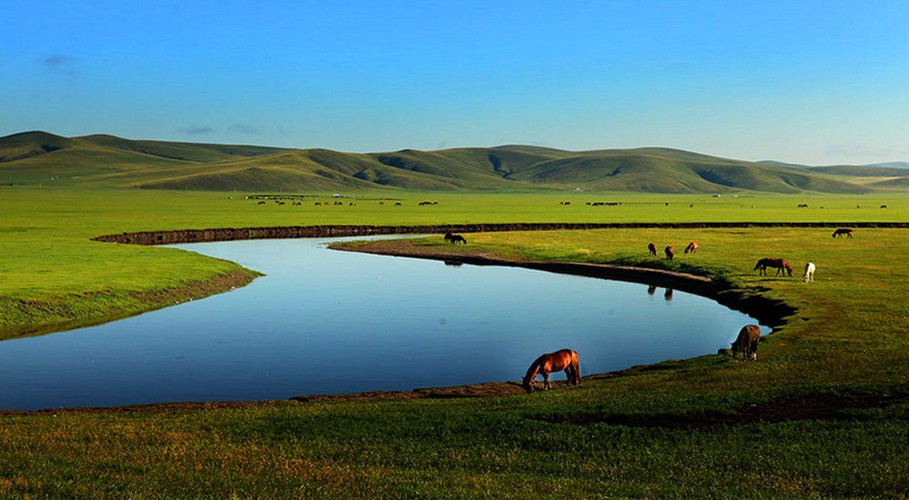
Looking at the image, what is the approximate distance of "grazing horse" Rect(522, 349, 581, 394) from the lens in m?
27.5

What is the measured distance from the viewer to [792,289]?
1969 inches

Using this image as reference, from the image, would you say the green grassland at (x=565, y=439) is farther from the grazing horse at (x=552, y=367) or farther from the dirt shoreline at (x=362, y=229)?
the dirt shoreline at (x=362, y=229)

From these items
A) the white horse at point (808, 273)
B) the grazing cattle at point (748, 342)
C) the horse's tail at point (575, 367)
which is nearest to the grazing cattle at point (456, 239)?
the white horse at point (808, 273)

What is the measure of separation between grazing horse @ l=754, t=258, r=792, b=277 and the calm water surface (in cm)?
623

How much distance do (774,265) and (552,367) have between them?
3617 centimetres

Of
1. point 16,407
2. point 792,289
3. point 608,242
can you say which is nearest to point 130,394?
point 16,407

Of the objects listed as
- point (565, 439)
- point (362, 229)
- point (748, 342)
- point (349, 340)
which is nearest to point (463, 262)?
point (362, 229)

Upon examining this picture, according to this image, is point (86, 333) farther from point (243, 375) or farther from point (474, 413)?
point (474, 413)

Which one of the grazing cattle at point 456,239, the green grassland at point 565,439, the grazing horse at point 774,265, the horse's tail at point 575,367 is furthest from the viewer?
the grazing cattle at point 456,239

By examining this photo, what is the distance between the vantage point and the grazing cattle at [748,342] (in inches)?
1158

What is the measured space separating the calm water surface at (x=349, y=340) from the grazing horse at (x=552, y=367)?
4.22 meters

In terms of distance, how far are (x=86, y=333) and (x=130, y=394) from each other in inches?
525

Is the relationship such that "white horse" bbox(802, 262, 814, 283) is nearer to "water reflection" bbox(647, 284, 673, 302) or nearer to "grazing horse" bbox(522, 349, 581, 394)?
"water reflection" bbox(647, 284, 673, 302)

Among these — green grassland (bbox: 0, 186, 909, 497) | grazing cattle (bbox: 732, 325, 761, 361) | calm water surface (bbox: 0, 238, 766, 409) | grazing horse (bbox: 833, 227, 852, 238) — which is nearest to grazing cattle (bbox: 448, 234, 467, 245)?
calm water surface (bbox: 0, 238, 766, 409)
